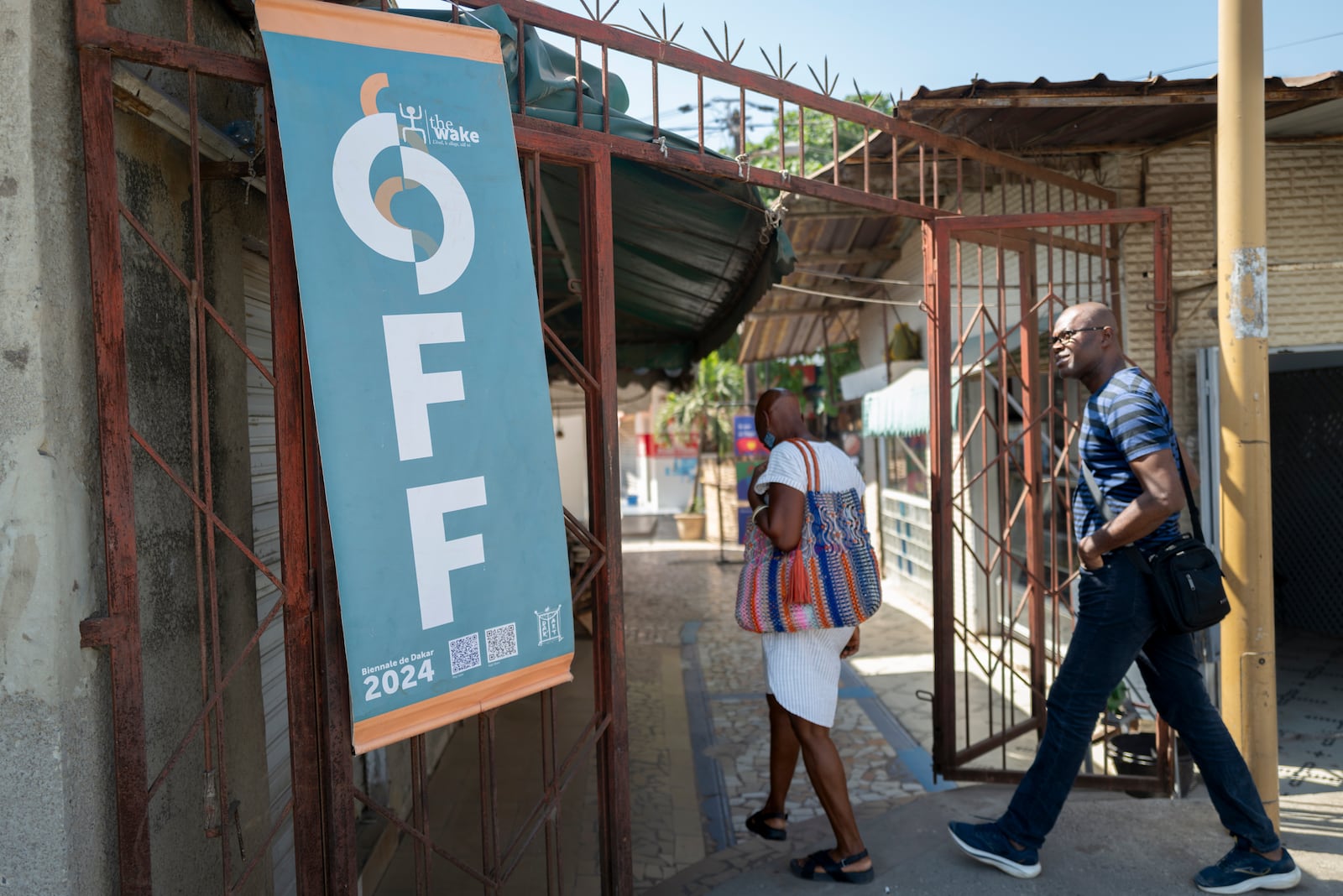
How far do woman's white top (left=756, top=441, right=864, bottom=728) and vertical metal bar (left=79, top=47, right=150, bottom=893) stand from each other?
2.02 metres

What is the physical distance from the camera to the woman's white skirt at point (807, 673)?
10.8 ft

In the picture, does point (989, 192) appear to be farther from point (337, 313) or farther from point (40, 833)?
point (40, 833)

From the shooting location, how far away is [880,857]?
11.0 feet

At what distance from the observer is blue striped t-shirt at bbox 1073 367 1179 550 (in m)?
2.89

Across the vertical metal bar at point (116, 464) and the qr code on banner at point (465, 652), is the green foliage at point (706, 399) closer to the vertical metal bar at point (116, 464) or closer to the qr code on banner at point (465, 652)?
the qr code on banner at point (465, 652)

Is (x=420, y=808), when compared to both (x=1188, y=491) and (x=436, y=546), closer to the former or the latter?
(x=436, y=546)

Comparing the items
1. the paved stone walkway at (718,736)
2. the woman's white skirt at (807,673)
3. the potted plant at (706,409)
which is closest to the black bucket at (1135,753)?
the paved stone walkway at (718,736)

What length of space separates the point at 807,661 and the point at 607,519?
0.96 metres

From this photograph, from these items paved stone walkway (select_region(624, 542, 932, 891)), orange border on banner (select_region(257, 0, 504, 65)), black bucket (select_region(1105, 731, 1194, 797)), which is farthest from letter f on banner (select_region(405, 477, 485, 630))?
black bucket (select_region(1105, 731, 1194, 797))

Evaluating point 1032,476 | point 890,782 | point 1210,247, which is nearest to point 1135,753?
point 890,782

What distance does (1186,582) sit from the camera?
290cm

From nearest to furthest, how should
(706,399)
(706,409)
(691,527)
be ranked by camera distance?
(691,527) → (706,409) → (706,399)

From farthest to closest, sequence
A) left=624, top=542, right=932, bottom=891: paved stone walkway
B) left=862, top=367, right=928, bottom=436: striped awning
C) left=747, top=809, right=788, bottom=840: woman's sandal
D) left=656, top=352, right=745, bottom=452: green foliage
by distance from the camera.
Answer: left=656, top=352, right=745, bottom=452: green foliage
left=862, top=367, right=928, bottom=436: striped awning
left=624, top=542, right=932, bottom=891: paved stone walkway
left=747, top=809, right=788, bottom=840: woman's sandal

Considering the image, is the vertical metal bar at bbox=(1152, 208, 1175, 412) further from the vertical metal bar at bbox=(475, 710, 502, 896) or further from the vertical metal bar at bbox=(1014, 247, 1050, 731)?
the vertical metal bar at bbox=(475, 710, 502, 896)
